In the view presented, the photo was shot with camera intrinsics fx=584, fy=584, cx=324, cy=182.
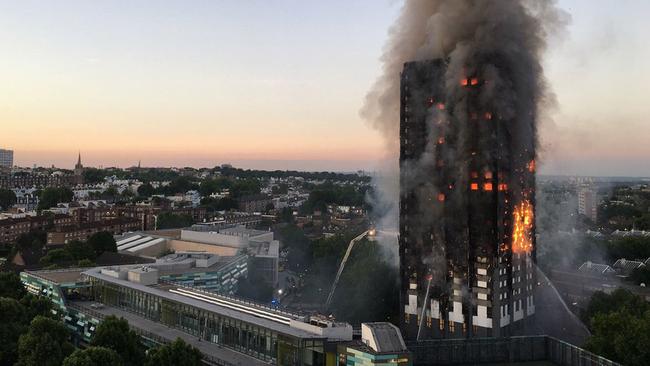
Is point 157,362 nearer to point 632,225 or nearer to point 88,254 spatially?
point 88,254

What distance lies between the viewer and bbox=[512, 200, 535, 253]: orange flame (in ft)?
160

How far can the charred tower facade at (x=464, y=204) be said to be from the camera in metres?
46.8

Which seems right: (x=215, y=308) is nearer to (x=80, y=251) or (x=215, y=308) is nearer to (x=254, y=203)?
(x=80, y=251)

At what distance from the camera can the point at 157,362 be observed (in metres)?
29.5

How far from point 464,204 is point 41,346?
3215 centimetres

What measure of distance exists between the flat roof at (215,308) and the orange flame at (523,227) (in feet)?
75.3

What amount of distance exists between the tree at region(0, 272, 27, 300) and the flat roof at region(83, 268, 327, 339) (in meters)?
5.95

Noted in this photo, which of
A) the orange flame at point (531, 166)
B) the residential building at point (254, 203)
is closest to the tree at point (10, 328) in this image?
the orange flame at point (531, 166)

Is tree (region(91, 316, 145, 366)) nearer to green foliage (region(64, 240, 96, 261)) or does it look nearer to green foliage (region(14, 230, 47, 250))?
green foliage (region(64, 240, 96, 261))

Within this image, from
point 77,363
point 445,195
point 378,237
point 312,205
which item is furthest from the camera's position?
point 312,205

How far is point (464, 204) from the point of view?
157 ft

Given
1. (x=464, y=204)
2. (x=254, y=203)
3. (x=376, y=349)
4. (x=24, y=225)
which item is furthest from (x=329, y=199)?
(x=376, y=349)

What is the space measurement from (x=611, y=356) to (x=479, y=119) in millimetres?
20603

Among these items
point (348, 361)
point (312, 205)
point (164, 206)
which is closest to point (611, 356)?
point (348, 361)
